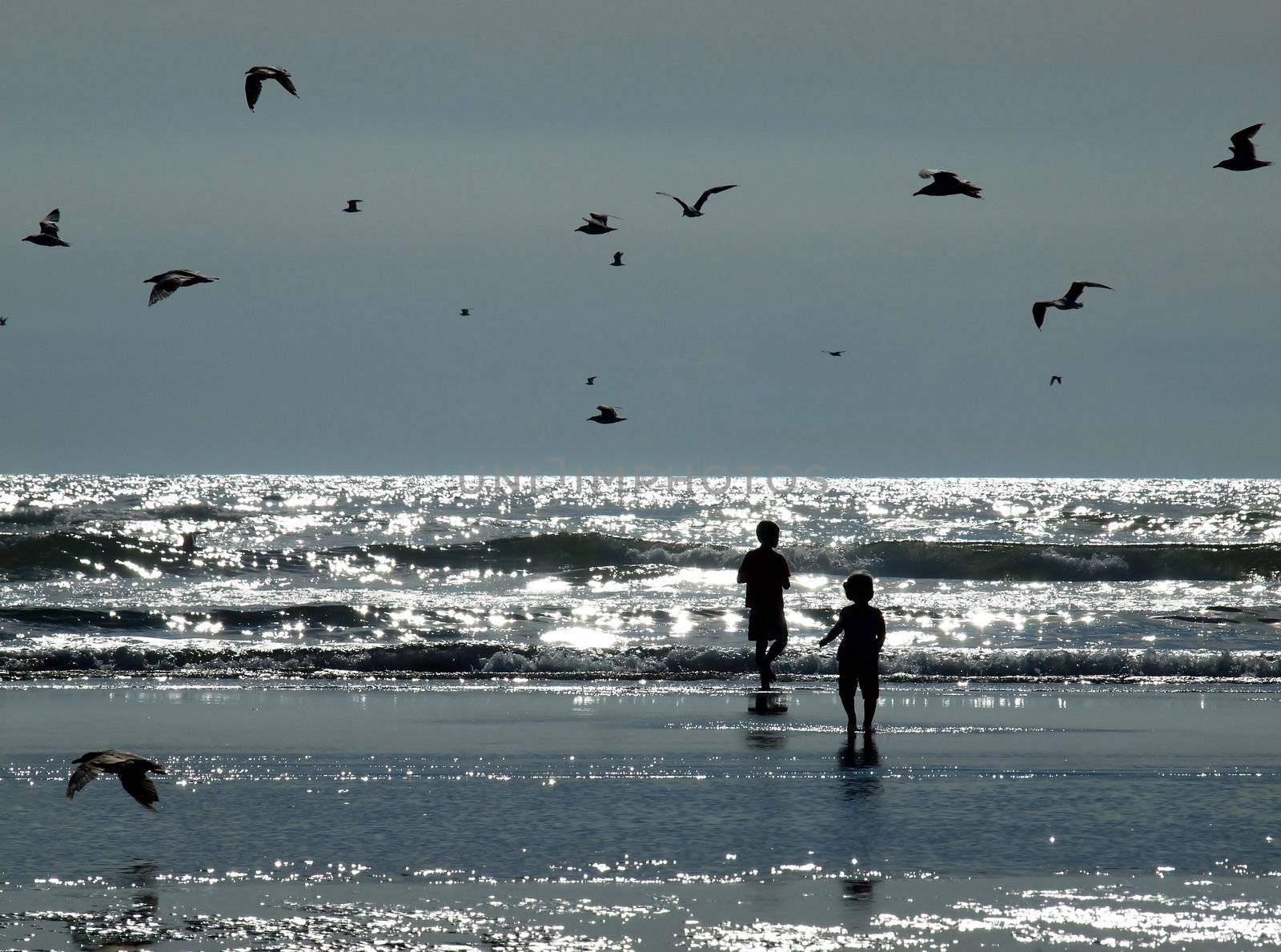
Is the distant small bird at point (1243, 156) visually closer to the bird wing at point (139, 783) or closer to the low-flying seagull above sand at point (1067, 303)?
the low-flying seagull above sand at point (1067, 303)

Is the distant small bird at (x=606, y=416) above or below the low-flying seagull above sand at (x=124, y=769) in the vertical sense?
above

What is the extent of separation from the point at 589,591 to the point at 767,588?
21.1 m

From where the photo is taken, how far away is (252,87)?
15578 millimetres

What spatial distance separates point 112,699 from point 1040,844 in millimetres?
9963

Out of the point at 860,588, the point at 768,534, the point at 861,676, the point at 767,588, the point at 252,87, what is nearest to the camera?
the point at 860,588

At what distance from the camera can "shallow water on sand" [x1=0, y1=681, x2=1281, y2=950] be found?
5723 millimetres

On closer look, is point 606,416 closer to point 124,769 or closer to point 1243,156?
point 1243,156

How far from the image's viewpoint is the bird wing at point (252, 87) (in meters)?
15.4

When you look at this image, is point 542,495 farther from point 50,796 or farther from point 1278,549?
point 50,796

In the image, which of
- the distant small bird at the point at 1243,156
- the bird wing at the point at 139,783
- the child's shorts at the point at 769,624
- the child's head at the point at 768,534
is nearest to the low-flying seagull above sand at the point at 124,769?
the bird wing at the point at 139,783

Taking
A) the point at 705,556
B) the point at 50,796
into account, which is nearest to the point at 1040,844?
the point at 50,796

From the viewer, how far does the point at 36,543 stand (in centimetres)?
3841

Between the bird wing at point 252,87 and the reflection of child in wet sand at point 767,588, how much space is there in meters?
7.14


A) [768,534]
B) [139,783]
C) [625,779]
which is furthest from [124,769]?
[768,534]
